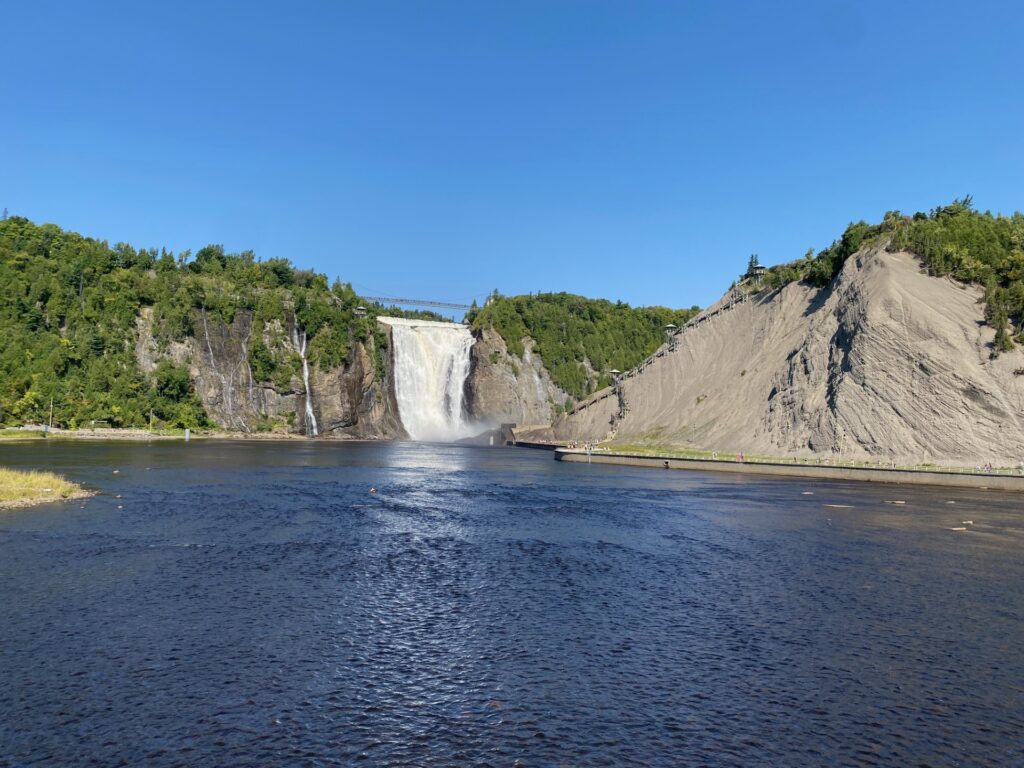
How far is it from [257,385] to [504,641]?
12623 cm

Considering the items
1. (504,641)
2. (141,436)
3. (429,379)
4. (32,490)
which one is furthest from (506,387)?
(504,641)

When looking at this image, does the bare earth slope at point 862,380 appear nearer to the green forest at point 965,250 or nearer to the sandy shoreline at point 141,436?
the green forest at point 965,250

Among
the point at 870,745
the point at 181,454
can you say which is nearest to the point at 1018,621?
the point at 870,745

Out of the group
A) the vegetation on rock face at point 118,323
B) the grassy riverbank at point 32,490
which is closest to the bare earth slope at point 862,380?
the grassy riverbank at point 32,490

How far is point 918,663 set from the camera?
1585 centimetres

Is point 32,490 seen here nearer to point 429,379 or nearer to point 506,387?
point 429,379

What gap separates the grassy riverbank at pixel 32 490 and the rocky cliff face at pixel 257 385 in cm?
9145

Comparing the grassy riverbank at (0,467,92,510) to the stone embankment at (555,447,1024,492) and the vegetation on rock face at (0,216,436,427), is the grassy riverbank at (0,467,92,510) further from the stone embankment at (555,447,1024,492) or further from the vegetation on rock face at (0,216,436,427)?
the vegetation on rock face at (0,216,436,427)

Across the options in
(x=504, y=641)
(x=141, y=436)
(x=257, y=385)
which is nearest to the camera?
(x=504, y=641)

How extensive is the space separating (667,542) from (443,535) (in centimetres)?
977

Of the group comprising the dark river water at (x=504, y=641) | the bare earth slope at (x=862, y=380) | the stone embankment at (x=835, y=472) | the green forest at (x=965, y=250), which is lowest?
the dark river water at (x=504, y=641)

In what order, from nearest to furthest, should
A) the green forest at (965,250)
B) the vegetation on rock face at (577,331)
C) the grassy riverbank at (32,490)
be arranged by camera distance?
the grassy riverbank at (32,490)
the green forest at (965,250)
the vegetation on rock face at (577,331)

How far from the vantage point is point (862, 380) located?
65.3 metres

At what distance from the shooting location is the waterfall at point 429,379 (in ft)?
485
